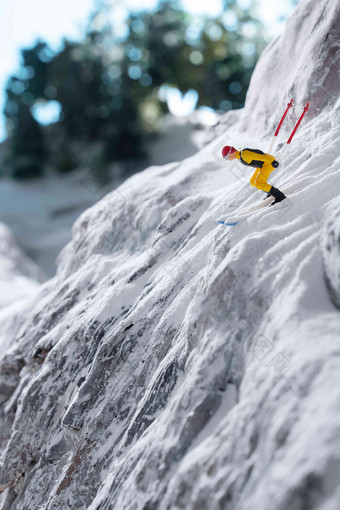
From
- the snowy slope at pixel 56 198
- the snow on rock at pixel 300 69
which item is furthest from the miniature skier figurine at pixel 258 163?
the snowy slope at pixel 56 198

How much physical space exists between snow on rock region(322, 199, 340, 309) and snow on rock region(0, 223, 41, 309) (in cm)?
1051

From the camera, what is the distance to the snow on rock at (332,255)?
11.3 ft

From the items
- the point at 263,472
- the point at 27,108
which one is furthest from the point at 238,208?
the point at 27,108

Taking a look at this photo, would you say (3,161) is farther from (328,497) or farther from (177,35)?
(328,497)

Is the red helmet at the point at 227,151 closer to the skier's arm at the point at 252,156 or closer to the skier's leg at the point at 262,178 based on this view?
the skier's arm at the point at 252,156

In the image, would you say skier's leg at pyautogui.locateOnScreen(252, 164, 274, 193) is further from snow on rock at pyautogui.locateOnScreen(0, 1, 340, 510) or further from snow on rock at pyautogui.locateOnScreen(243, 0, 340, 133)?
snow on rock at pyautogui.locateOnScreen(243, 0, 340, 133)

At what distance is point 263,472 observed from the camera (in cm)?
282

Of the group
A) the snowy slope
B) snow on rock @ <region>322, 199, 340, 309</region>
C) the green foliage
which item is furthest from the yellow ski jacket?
the green foliage

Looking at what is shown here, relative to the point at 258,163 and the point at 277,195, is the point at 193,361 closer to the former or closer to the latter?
the point at 277,195

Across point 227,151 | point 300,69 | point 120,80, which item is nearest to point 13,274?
point 300,69

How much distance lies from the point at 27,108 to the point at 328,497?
31.4 meters

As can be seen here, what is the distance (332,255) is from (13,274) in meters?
13.8

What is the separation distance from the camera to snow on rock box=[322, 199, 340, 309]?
3459 mm

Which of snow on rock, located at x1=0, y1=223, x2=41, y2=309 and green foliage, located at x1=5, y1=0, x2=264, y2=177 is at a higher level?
green foliage, located at x1=5, y1=0, x2=264, y2=177
